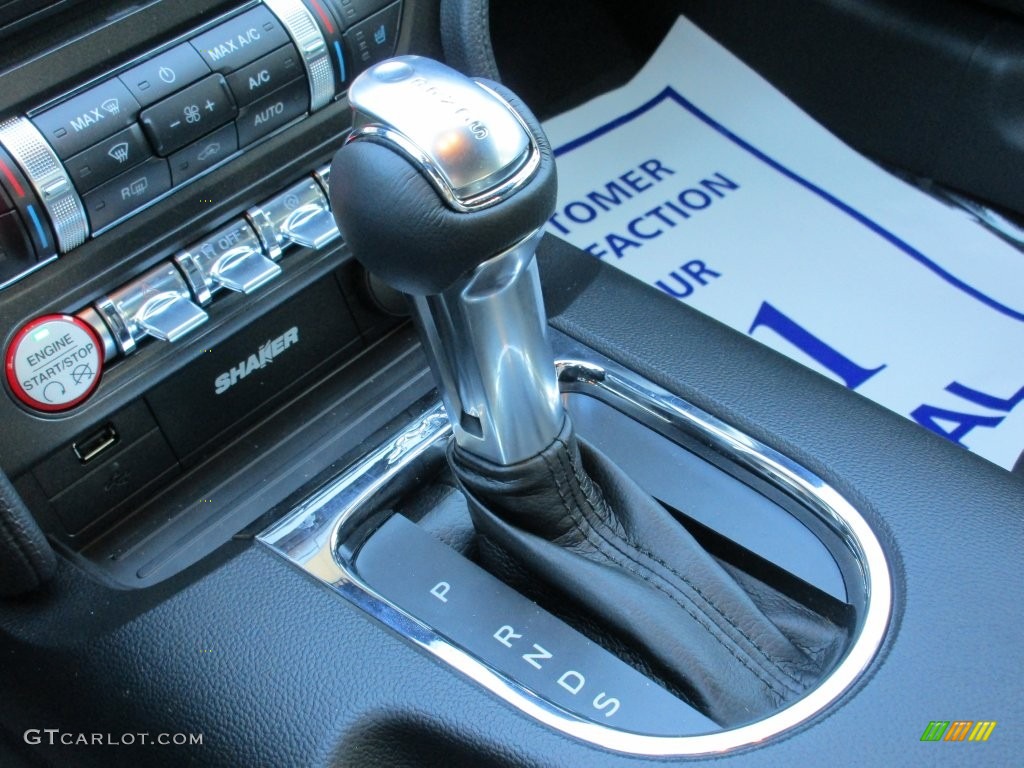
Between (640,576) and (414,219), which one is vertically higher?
(414,219)

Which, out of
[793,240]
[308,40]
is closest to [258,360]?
[308,40]

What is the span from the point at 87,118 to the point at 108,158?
0.02 meters

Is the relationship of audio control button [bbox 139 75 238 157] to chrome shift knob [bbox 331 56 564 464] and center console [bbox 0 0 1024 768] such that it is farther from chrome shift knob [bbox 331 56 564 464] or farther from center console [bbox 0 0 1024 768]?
chrome shift knob [bbox 331 56 564 464]

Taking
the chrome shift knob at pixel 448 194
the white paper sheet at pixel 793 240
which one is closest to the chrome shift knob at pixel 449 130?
the chrome shift knob at pixel 448 194

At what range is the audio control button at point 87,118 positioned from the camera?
0.51 metres

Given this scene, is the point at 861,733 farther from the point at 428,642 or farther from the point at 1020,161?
the point at 1020,161

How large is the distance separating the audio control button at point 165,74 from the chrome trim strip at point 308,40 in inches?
2.0

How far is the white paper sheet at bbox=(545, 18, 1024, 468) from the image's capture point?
94cm

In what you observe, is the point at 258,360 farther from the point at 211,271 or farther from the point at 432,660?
the point at 432,660

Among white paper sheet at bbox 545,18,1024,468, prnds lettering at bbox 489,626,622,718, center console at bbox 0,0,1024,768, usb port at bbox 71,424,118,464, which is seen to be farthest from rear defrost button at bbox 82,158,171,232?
white paper sheet at bbox 545,18,1024,468

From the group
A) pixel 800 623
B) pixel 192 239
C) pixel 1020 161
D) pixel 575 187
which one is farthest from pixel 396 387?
pixel 1020 161

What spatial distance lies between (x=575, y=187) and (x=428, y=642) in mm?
702

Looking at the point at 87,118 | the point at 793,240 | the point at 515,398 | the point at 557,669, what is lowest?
the point at 793,240

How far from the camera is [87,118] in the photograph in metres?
0.52
